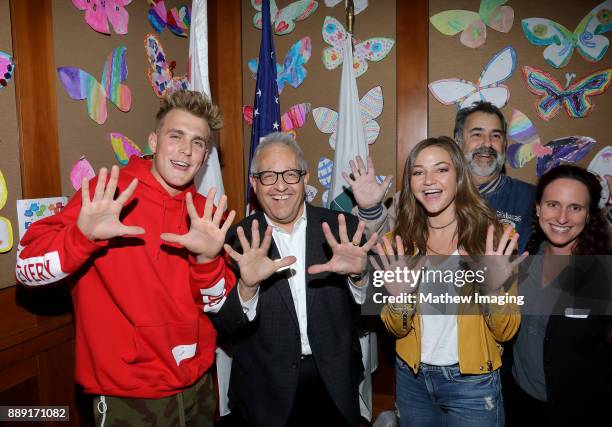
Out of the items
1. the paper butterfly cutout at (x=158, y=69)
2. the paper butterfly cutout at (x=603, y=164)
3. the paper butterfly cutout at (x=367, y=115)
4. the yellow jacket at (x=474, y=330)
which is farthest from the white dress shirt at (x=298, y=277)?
the paper butterfly cutout at (x=603, y=164)

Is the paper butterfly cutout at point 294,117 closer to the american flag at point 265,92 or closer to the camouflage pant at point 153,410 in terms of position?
the american flag at point 265,92

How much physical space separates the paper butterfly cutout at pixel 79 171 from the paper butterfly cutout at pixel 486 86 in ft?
8.21

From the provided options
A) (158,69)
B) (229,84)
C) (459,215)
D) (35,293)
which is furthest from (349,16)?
(35,293)

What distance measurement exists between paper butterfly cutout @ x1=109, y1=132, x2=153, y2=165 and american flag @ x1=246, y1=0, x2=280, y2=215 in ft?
2.78

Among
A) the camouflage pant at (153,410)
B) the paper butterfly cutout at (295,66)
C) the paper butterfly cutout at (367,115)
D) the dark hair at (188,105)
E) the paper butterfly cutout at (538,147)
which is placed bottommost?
the camouflage pant at (153,410)

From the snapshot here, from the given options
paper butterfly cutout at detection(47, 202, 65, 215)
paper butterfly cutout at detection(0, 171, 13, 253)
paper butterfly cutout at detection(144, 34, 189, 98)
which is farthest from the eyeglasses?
paper butterfly cutout at detection(144, 34, 189, 98)

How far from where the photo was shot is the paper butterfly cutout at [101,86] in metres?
2.06

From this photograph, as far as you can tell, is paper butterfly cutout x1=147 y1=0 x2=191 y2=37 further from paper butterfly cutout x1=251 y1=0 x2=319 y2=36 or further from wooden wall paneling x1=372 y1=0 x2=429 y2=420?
wooden wall paneling x1=372 y1=0 x2=429 y2=420

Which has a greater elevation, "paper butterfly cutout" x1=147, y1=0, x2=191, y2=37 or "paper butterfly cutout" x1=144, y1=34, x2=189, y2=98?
"paper butterfly cutout" x1=147, y1=0, x2=191, y2=37

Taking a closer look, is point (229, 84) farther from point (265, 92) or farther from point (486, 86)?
point (486, 86)

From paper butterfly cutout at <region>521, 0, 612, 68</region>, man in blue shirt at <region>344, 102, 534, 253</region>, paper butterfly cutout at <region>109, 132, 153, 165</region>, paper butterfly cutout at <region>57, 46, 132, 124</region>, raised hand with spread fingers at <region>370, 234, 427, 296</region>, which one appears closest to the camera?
raised hand with spread fingers at <region>370, 234, 427, 296</region>

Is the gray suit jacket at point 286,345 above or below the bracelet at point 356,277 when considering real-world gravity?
below

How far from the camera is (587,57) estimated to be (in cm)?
299

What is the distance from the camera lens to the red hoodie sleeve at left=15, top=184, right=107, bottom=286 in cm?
138
